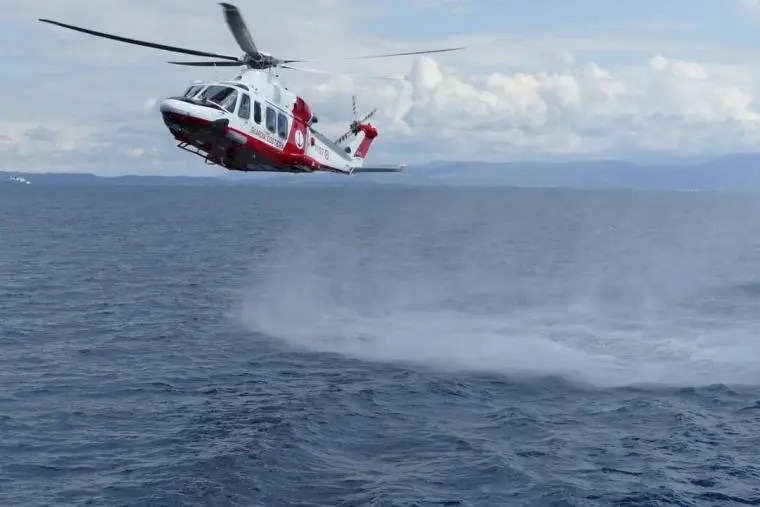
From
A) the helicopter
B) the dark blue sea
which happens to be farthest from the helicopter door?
the dark blue sea

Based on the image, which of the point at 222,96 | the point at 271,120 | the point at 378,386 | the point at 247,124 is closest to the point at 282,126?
the point at 271,120

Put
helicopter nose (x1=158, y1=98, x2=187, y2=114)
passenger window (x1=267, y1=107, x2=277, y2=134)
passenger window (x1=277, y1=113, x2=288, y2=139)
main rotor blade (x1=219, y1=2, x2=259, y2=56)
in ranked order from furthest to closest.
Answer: passenger window (x1=277, y1=113, x2=288, y2=139) < passenger window (x1=267, y1=107, x2=277, y2=134) < helicopter nose (x1=158, y1=98, x2=187, y2=114) < main rotor blade (x1=219, y1=2, x2=259, y2=56)

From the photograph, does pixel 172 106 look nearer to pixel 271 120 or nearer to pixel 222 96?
pixel 222 96

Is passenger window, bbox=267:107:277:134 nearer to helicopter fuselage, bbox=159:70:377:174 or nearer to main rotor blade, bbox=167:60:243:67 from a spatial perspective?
helicopter fuselage, bbox=159:70:377:174

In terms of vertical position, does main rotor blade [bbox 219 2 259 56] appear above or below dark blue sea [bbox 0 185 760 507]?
Result: above

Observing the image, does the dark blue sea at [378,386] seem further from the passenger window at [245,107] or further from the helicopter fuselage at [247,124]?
the passenger window at [245,107]

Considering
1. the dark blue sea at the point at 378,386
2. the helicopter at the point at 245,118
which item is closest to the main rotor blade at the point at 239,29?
the helicopter at the point at 245,118
